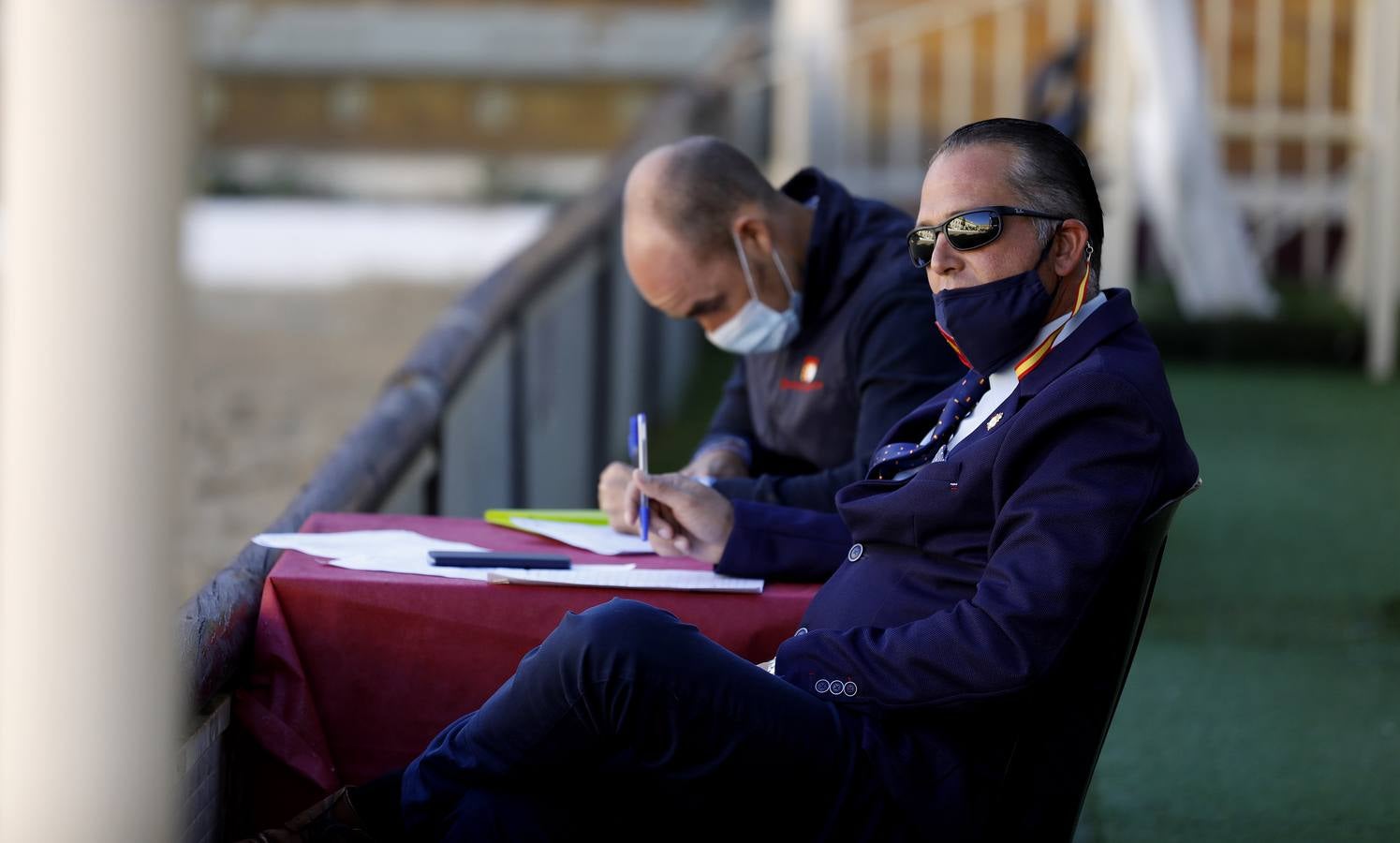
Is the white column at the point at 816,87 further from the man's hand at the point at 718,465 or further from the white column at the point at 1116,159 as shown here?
the man's hand at the point at 718,465

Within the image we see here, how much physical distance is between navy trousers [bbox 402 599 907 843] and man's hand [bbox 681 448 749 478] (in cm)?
111

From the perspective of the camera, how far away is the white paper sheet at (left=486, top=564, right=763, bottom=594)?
240cm

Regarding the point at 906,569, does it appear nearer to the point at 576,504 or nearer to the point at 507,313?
the point at 507,313

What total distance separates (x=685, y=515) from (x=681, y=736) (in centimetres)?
63

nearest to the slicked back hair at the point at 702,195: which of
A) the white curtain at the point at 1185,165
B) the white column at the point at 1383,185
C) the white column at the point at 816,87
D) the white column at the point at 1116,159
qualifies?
the white column at the point at 1116,159

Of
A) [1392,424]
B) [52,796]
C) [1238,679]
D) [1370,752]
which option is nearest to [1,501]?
[52,796]

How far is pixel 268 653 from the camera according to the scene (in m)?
2.41

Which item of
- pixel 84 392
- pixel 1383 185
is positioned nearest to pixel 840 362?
pixel 84 392

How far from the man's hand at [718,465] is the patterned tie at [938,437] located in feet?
2.84

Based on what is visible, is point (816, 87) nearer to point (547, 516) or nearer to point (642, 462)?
point (547, 516)

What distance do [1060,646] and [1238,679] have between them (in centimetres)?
225

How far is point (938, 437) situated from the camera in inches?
88.9

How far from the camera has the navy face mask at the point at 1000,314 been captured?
2.12 meters

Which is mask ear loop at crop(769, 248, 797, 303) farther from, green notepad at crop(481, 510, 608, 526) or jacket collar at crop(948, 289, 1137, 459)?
jacket collar at crop(948, 289, 1137, 459)
